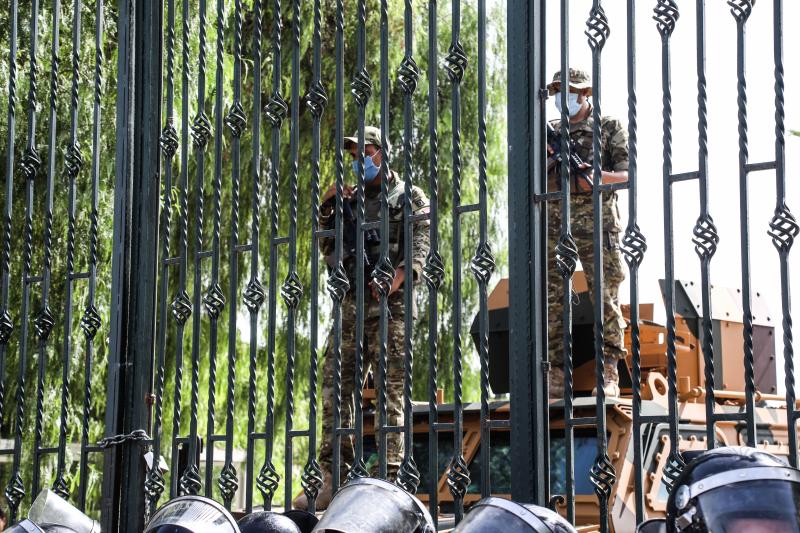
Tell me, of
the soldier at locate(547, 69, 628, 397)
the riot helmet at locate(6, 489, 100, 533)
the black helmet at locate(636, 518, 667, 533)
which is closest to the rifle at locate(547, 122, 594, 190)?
the soldier at locate(547, 69, 628, 397)

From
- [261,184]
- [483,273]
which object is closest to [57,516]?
[483,273]

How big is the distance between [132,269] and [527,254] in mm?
1972

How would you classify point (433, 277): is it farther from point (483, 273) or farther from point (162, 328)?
point (162, 328)

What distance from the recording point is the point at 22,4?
32.1 ft

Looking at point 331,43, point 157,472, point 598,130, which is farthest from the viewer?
point 331,43

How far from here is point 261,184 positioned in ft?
38.5

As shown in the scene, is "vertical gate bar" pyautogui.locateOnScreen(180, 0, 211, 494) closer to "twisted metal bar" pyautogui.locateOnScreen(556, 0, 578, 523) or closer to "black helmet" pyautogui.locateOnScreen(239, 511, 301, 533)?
"black helmet" pyautogui.locateOnScreen(239, 511, 301, 533)

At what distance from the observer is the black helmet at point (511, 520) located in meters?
3.29

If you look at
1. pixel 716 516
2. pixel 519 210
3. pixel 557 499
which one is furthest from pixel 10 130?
pixel 716 516

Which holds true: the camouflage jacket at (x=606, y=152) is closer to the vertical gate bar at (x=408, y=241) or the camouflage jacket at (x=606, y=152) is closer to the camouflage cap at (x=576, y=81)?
the camouflage cap at (x=576, y=81)

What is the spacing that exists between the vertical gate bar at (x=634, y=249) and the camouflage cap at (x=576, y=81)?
11.8 feet

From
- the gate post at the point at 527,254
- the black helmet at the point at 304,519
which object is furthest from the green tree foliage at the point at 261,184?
the black helmet at the point at 304,519

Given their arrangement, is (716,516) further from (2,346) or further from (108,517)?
(2,346)

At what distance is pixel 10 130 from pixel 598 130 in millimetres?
3050
